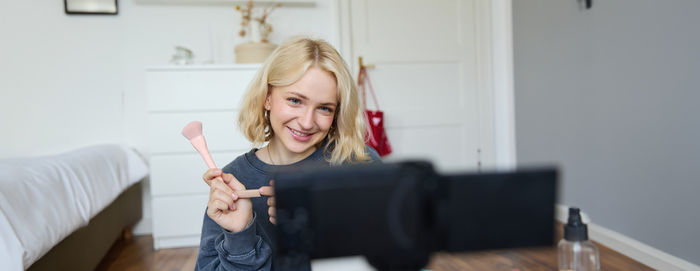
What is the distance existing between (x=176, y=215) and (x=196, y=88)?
71cm

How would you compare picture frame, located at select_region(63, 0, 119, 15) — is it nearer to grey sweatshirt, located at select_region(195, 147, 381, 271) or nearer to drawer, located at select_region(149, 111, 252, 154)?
drawer, located at select_region(149, 111, 252, 154)

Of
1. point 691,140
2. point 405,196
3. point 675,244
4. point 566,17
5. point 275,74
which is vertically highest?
point 566,17

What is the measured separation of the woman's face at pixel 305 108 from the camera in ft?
2.83

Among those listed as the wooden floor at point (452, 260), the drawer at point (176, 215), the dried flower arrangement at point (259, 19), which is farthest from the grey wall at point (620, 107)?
the drawer at point (176, 215)

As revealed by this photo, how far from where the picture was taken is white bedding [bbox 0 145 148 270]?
3.73 ft

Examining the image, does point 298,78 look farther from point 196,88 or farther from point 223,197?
point 196,88

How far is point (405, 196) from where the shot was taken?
0.35 metres

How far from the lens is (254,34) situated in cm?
262

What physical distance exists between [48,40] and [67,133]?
56 centimetres

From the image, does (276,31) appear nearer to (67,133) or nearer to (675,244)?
(67,133)

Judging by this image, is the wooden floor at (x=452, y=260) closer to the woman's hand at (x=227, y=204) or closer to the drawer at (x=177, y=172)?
the drawer at (x=177, y=172)

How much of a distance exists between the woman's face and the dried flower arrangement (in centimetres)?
181

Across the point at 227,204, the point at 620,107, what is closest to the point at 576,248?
the point at 227,204

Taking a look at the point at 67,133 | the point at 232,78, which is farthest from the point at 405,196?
the point at 67,133
